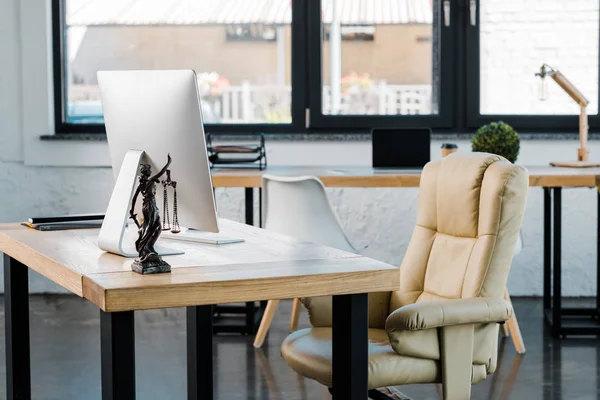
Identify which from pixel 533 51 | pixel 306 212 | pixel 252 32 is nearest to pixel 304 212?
pixel 306 212

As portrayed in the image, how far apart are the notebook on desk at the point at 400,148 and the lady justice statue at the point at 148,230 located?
2.48m

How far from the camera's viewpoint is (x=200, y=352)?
2.52m

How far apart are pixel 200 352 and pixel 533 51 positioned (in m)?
3.59

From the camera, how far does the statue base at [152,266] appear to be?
190 cm

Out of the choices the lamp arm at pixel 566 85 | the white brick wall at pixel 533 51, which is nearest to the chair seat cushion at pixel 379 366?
the lamp arm at pixel 566 85

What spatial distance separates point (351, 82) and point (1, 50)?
205 centimetres

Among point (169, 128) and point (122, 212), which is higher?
point (169, 128)

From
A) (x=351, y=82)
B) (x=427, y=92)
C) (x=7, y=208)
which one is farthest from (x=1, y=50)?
(x=427, y=92)

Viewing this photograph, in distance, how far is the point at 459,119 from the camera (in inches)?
215

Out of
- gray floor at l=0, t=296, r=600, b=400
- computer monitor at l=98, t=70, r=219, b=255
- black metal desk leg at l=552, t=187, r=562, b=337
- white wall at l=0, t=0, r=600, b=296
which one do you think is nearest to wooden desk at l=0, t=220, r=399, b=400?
computer monitor at l=98, t=70, r=219, b=255

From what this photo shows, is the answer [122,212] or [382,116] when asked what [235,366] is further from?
[382,116]

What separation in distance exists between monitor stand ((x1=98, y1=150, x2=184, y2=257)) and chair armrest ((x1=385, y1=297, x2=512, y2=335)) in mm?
579

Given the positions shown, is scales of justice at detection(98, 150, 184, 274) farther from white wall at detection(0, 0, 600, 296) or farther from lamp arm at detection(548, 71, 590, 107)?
white wall at detection(0, 0, 600, 296)

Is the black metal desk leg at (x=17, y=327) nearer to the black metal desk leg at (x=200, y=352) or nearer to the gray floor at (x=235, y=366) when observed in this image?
the black metal desk leg at (x=200, y=352)
